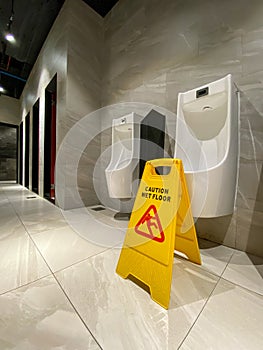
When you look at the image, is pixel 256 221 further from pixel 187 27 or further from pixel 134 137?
pixel 187 27

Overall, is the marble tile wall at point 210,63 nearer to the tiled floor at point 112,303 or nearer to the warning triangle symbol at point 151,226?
the tiled floor at point 112,303

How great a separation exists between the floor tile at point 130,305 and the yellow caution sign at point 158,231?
0.19 feet

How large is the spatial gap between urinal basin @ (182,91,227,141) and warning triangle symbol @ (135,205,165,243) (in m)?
0.82

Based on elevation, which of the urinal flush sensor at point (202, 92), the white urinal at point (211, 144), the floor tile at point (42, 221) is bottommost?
the floor tile at point (42, 221)

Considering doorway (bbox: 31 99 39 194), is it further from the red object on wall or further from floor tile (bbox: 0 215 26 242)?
floor tile (bbox: 0 215 26 242)

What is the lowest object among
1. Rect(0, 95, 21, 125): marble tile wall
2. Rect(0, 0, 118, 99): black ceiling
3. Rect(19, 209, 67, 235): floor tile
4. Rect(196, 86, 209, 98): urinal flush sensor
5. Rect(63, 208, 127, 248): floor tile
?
Rect(19, 209, 67, 235): floor tile

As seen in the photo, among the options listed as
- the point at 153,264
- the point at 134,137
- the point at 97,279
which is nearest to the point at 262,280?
the point at 153,264

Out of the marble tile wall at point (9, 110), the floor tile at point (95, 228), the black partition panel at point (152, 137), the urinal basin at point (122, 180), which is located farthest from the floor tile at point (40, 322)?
the marble tile wall at point (9, 110)

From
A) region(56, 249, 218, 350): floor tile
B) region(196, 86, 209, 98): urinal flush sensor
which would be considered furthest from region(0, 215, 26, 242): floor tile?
region(196, 86, 209, 98): urinal flush sensor

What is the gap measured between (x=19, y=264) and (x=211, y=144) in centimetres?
151

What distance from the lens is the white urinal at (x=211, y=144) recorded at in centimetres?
98

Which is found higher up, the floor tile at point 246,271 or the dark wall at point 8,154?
the dark wall at point 8,154

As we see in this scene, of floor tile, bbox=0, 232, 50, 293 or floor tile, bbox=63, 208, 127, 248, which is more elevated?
floor tile, bbox=0, 232, 50, 293

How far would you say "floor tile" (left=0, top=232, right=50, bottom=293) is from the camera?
804 millimetres
